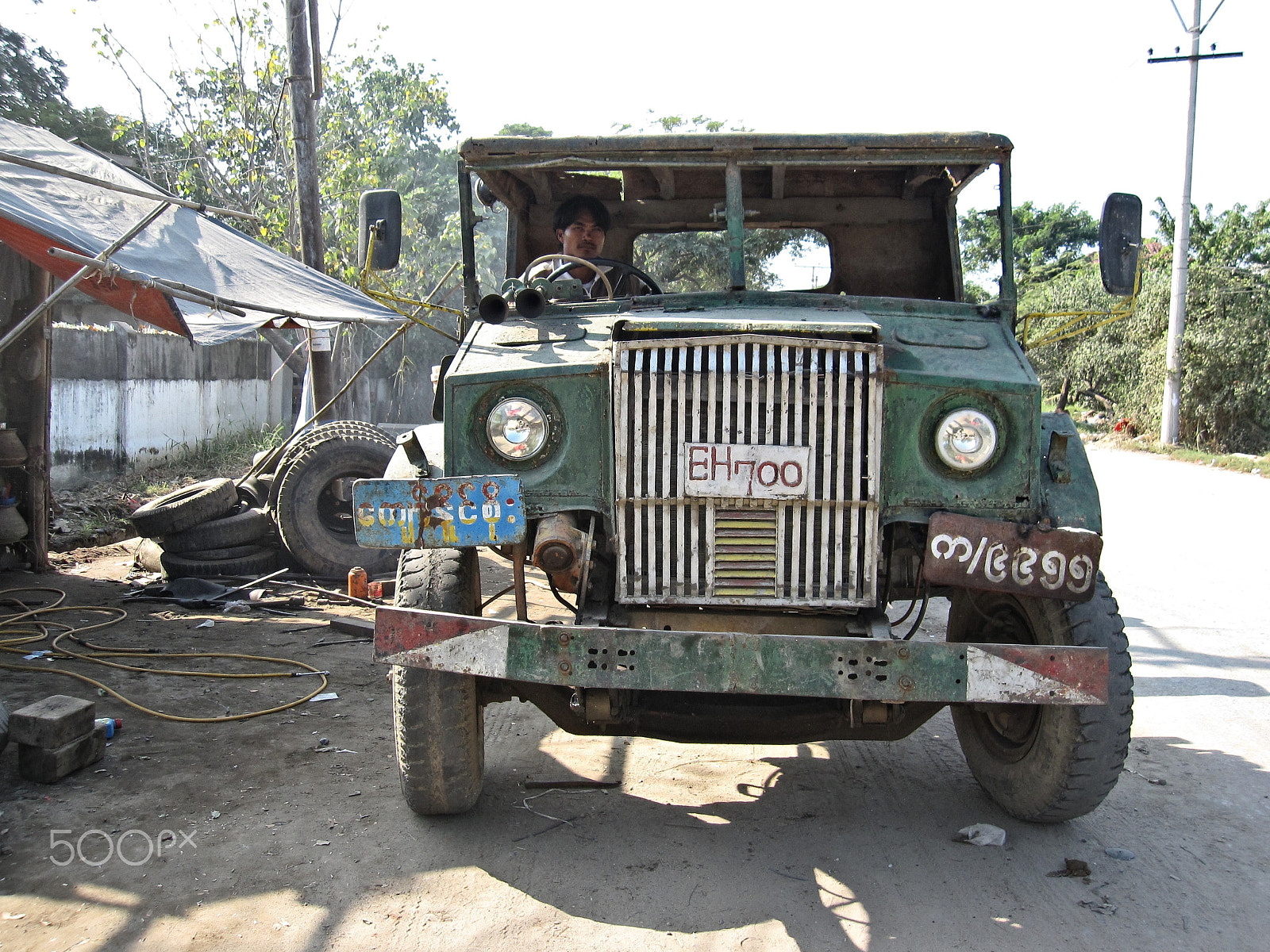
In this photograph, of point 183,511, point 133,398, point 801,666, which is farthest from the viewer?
point 133,398

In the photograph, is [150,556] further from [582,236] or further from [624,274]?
[624,274]

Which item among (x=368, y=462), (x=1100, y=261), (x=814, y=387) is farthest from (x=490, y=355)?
(x=368, y=462)

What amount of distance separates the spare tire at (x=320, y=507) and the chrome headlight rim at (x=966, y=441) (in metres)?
5.23

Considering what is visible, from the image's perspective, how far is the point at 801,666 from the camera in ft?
9.32

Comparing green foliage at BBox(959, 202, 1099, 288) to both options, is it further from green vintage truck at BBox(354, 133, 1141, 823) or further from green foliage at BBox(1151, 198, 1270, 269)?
green vintage truck at BBox(354, 133, 1141, 823)

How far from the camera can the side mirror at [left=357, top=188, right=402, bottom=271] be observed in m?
4.43

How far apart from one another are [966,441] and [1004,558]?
38cm

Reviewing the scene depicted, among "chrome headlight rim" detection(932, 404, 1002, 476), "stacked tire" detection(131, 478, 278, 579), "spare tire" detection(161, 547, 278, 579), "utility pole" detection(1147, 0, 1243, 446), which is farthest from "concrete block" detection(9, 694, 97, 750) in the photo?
"utility pole" detection(1147, 0, 1243, 446)

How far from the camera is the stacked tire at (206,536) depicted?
7422 millimetres

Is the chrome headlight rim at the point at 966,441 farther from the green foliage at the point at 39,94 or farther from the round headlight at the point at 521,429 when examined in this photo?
the green foliage at the point at 39,94

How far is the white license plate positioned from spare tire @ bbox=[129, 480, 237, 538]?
5.58m

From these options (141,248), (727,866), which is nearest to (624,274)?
(727,866)

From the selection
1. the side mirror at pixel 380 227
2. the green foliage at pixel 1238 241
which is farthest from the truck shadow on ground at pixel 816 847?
the green foliage at pixel 1238 241

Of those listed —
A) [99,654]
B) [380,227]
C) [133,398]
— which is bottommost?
[99,654]
